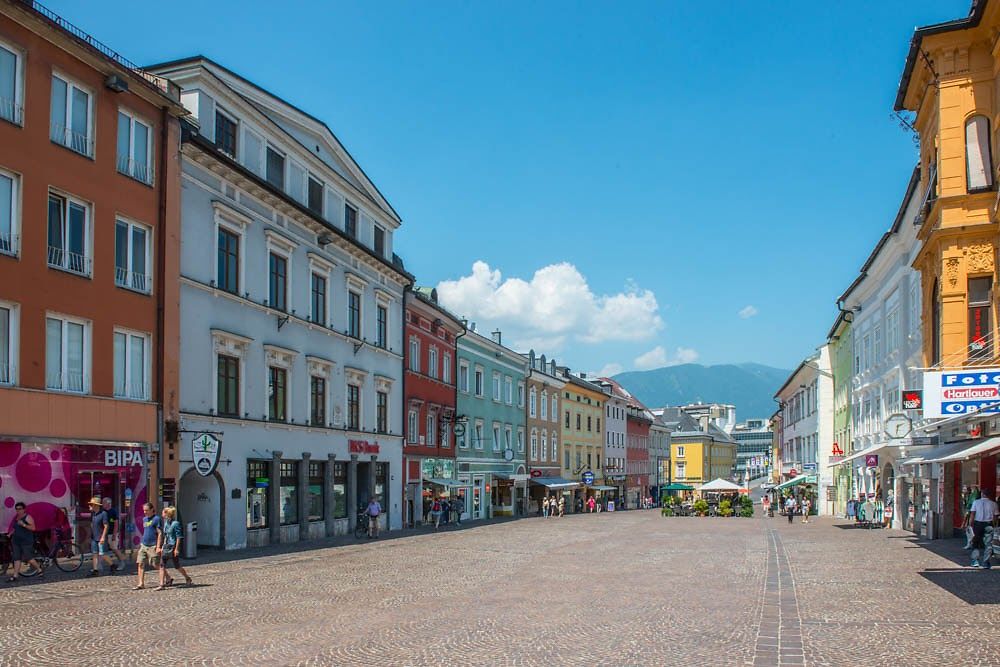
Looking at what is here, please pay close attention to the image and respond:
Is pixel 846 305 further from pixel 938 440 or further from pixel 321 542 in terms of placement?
pixel 321 542

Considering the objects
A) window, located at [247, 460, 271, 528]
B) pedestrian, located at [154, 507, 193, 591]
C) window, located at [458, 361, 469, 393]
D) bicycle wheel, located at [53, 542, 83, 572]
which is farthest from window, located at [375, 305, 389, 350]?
pedestrian, located at [154, 507, 193, 591]

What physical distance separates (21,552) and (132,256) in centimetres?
815

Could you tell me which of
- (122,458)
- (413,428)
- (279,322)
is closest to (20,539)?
(122,458)

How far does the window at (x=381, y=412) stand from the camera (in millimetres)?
41778

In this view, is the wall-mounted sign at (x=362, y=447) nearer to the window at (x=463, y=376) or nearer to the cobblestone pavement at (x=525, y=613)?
Answer: the cobblestone pavement at (x=525, y=613)

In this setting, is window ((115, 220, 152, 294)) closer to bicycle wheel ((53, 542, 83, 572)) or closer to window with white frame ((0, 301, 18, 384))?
window with white frame ((0, 301, 18, 384))

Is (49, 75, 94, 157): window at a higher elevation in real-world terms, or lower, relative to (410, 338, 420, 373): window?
higher

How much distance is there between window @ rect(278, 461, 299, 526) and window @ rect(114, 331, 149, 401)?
321 inches

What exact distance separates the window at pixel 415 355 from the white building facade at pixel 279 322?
2.66 metres

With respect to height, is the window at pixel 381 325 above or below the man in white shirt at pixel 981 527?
above

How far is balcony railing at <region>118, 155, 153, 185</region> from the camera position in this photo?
24.4 m

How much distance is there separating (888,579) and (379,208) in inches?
1101

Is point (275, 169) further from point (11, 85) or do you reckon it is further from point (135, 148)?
point (11, 85)

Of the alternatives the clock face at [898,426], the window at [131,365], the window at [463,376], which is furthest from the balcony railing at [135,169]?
the window at [463,376]
